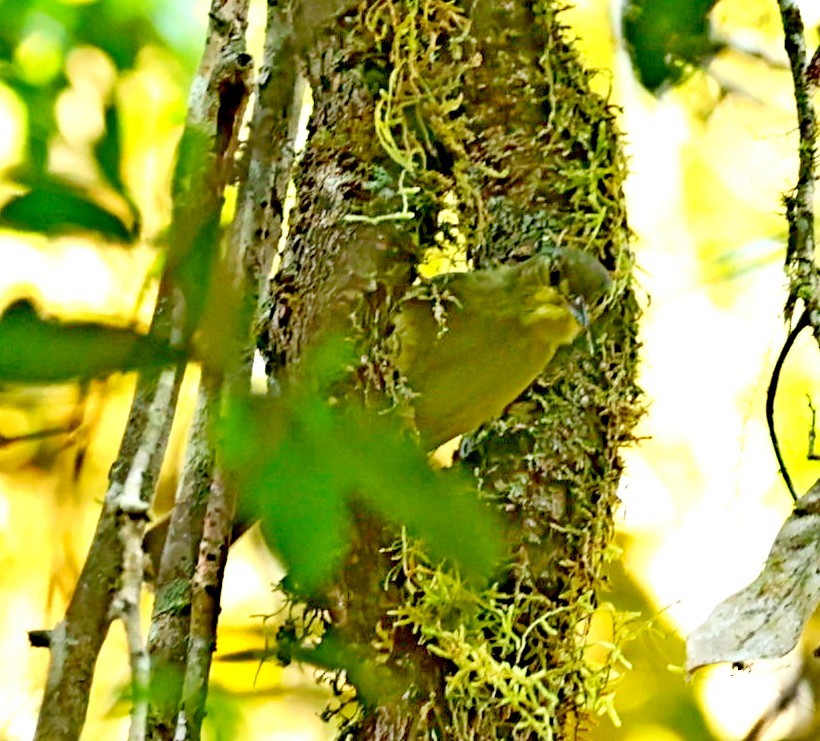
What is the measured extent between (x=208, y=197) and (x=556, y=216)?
3.29 feet

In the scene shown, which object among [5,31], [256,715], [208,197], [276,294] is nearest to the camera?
[208,197]

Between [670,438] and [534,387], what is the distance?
2.56ft

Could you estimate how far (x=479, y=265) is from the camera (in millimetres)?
1626

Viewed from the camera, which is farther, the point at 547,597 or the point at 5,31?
the point at 547,597

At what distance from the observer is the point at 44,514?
1802 mm

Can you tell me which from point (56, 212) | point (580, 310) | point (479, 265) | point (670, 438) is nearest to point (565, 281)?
point (580, 310)

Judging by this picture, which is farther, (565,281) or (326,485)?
(565,281)

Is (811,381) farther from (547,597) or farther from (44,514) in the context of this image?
(44,514)

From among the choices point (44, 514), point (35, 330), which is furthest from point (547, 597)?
point (35, 330)

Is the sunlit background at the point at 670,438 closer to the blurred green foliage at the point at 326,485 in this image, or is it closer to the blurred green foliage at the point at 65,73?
the blurred green foliage at the point at 65,73

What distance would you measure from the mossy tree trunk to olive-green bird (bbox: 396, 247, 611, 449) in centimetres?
5

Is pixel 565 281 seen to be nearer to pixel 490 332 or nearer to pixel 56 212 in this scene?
pixel 490 332

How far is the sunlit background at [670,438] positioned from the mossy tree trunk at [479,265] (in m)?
0.14

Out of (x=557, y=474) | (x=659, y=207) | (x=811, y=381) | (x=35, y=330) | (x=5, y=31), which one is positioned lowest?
(x=35, y=330)
